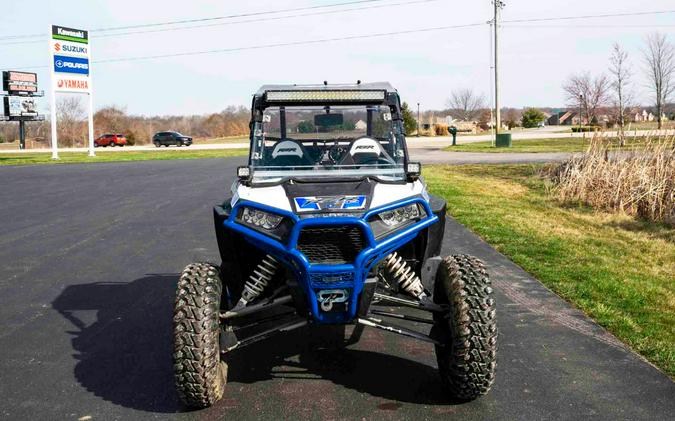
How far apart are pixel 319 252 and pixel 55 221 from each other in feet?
34.5

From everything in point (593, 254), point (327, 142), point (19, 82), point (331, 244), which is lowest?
point (593, 254)

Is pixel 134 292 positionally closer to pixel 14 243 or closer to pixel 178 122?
pixel 14 243

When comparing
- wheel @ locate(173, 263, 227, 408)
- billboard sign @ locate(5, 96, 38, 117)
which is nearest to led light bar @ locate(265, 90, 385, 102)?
wheel @ locate(173, 263, 227, 408)

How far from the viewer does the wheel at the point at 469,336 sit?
14.2 feet

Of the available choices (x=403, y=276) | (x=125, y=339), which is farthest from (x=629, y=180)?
(x=125, y=339)

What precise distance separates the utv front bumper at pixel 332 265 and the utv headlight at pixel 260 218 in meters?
0.06

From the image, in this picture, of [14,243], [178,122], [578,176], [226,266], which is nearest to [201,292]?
[226,266]

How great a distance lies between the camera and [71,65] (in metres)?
43.7

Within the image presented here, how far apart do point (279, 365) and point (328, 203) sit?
1597mm

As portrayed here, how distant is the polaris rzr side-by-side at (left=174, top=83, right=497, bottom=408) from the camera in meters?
4.23

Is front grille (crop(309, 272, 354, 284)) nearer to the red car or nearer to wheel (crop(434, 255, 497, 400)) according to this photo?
wheel (crop(434, 255, 497, 400))

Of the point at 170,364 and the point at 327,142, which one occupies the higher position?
the point at 327,142

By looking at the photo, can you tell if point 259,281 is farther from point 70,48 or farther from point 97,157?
point 70,48

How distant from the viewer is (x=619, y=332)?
5.98 metres
